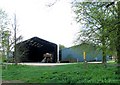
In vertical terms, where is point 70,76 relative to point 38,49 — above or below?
below

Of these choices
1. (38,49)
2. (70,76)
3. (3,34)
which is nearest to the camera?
(70,76)

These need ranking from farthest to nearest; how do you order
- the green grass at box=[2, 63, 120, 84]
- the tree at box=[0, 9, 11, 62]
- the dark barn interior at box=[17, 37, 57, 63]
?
the dark barn interior at box=[17, 37, 57, 63], the tree at box=[0, 9, 11, 62], the green grass at box=[2, 63, 120, 84]

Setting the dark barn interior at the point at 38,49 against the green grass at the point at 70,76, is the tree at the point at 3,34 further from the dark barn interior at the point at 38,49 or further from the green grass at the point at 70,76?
the dark barn interior at the point at 38,49

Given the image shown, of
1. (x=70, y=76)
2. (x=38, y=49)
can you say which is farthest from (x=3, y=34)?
(x=38, y=49)

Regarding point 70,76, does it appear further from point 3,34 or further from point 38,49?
point 38,49

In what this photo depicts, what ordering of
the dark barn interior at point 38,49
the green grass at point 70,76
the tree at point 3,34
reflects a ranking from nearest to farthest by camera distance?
the green grass at point 70,76 → the tree at point 3,34 → the dark barn interior at point 38,49

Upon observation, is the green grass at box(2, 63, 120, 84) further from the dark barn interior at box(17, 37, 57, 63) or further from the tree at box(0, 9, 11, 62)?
the dark barn interior at box(17, 37, 57, 63)

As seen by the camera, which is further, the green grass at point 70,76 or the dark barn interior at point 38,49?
the dark barn interior at point 38,49

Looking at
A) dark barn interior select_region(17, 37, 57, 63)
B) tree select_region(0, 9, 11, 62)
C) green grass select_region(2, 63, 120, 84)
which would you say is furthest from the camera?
dark barn interior select_region(17, 37, 57, 63)

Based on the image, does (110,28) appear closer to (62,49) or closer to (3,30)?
(3,30)

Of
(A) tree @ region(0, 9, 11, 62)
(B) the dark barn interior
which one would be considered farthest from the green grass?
(B) the dark barn interior

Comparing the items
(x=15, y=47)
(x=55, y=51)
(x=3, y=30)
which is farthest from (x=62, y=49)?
(x=3, y=30)

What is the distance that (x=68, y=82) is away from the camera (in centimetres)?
1543

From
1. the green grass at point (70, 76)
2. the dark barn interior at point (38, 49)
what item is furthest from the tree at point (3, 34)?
the dark barn interior at point (38, 49)
